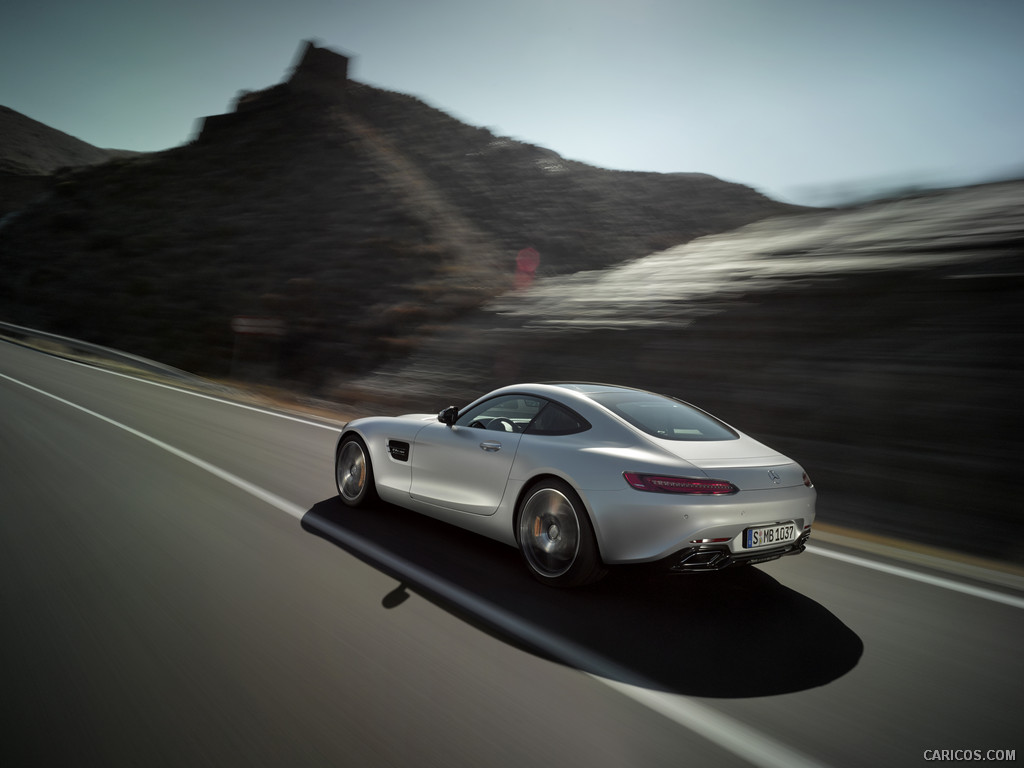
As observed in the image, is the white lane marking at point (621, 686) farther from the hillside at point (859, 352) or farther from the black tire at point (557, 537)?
the hillside at point (859, 352)

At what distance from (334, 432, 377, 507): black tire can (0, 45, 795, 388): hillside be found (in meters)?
12.8

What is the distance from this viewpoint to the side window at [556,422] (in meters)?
4.44

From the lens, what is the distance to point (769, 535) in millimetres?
3945

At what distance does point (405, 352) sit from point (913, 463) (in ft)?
46.3

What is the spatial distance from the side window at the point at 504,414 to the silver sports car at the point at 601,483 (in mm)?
11

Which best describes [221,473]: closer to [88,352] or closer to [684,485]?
[684,485]

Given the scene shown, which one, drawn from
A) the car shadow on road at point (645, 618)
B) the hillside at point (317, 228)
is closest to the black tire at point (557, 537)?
the car shadow on road at point (645, 618)

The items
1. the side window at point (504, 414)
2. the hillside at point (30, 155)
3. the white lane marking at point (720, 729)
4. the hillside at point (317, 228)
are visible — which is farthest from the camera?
the hillside at point (30, 155)

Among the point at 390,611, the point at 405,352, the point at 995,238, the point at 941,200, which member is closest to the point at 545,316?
the point at 405,352

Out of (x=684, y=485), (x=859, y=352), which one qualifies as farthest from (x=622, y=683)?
(x=859, y=352)

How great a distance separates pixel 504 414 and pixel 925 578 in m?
3.06

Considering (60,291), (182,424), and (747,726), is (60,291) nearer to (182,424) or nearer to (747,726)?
(182,424)

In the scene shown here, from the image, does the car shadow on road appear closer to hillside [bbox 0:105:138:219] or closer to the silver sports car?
the silver sports car

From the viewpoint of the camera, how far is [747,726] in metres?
2.76
